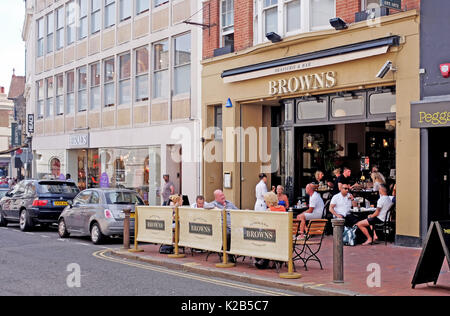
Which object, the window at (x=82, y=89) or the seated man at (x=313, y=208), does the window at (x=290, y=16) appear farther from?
the window at (x=82, y=89)

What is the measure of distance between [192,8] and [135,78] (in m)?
4.86

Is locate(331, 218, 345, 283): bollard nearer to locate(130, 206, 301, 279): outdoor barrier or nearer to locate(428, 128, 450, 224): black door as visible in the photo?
locate(130, 206, 301, 279): outdoor barrier

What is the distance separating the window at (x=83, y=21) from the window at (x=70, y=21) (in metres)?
0.67

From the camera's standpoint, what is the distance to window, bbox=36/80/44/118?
112 feet

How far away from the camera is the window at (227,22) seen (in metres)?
19.9

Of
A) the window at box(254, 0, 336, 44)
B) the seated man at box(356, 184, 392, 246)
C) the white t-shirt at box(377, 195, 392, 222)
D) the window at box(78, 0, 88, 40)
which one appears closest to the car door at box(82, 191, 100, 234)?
the window at box(254, 0, 336, 44)

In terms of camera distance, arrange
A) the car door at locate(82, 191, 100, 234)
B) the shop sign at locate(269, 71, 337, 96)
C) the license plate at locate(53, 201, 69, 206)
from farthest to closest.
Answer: the license plate at locate(53, 201, 69, 206) < the car door at locate(82, 191, 100, 234) < the shop sign at locate(269, 71, 337, 96)

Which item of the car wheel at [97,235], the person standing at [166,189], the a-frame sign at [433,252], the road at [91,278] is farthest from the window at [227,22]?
the a-frame sign at [433,252]

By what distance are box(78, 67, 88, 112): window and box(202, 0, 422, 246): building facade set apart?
410 inches

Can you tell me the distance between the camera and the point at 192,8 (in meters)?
21.5

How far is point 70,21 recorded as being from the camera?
1216 inches

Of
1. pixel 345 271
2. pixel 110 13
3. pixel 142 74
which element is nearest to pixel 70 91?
pixel 110 13

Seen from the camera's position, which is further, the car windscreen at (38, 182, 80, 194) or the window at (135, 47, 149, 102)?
the window at (135, 47, 149, 102)
